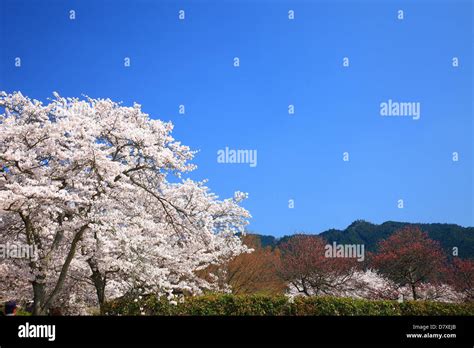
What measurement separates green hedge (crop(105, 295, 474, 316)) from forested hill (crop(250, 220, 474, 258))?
30.4m

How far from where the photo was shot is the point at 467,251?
45.5 metres

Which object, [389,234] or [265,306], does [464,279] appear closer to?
[265,306]

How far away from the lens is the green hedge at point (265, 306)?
46.5ft

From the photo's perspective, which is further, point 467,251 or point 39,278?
point 467,251

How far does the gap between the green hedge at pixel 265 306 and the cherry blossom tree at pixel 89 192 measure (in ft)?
2.25

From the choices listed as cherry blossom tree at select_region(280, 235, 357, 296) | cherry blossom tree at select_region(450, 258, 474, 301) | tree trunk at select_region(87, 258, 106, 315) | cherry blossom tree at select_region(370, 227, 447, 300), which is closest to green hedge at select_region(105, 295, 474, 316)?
tree trunk at select_region(87, 258, 106, 315)

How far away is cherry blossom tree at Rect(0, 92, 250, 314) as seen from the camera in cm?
1307

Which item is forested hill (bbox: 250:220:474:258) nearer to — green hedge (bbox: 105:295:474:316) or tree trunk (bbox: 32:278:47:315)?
green hedge (bbox: 105:295:474:316)

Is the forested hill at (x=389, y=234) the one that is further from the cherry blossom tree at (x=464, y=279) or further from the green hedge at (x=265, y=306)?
the green hedge at (x=265, y=306)

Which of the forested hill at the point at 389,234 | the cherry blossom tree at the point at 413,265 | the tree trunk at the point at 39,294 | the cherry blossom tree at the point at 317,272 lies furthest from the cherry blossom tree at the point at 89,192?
the forested hill at the point at 389,234

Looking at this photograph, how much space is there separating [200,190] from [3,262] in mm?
8075

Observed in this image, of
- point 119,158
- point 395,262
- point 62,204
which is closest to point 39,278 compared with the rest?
point 62,204
